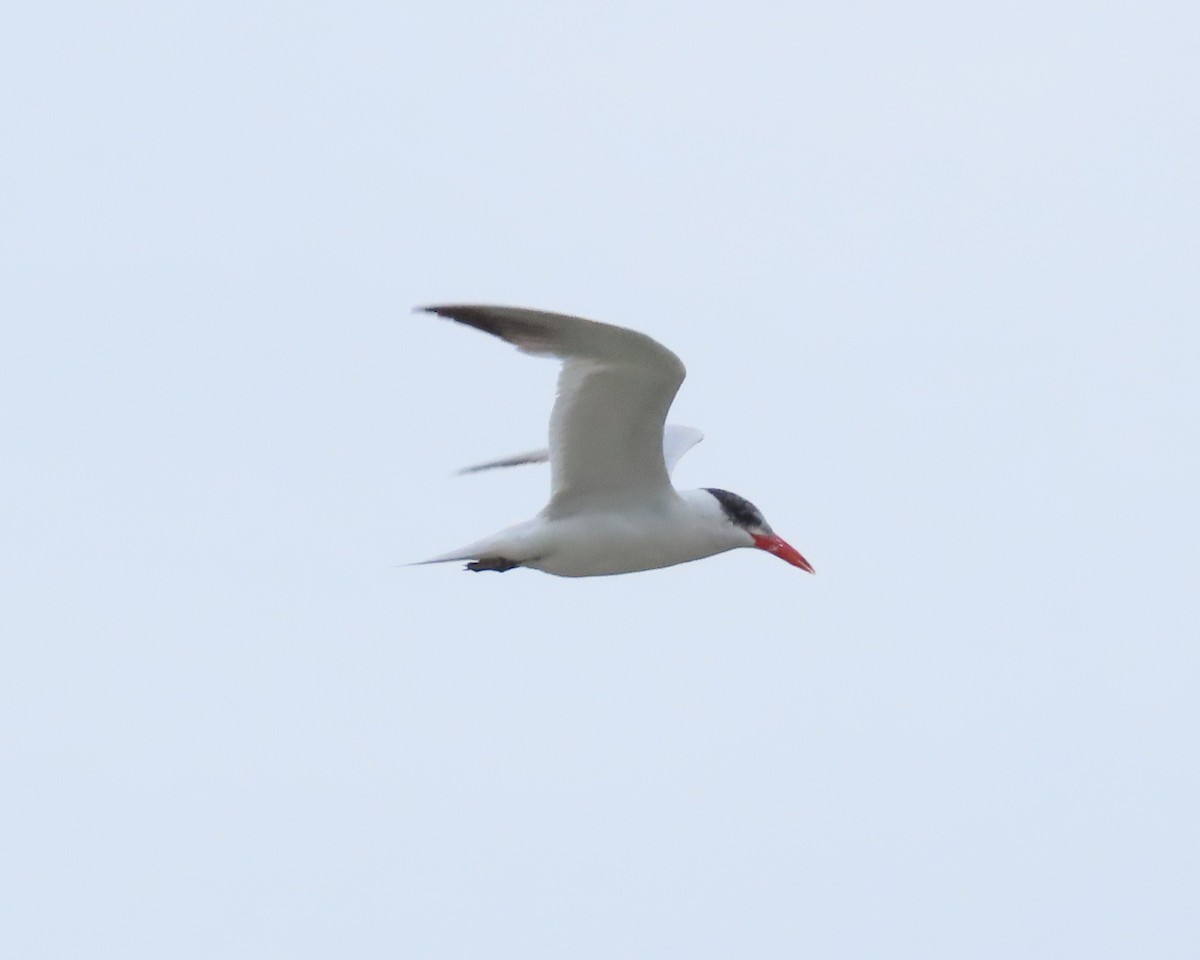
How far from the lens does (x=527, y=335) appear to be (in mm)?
10266

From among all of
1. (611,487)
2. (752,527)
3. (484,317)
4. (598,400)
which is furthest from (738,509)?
(484,317)

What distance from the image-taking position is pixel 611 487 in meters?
11.3

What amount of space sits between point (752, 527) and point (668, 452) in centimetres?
109

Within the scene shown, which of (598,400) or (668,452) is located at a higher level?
(598,400)

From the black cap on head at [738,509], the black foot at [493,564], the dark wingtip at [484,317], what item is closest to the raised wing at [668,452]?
the black cap on head at [738,509]

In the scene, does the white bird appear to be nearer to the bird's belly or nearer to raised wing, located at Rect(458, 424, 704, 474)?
the bird's belly

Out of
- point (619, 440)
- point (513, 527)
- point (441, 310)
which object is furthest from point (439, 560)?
point (441, 310)

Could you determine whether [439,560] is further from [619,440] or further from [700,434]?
[700,434]

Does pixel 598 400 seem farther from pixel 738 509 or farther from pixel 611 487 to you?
pixel 738 509

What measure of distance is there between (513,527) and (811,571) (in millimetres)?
1824

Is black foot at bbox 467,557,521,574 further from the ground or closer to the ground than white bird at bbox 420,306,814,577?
closer to the ground

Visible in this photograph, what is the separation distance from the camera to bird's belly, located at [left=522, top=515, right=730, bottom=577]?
1131 cm

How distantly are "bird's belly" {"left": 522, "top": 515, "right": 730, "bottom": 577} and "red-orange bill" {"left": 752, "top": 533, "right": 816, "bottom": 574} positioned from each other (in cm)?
57

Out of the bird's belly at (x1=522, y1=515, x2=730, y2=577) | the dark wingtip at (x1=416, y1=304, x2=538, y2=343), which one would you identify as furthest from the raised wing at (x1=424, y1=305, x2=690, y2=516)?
the bird's belly at (x1=522, y1=515, x2=730, y2=577)
